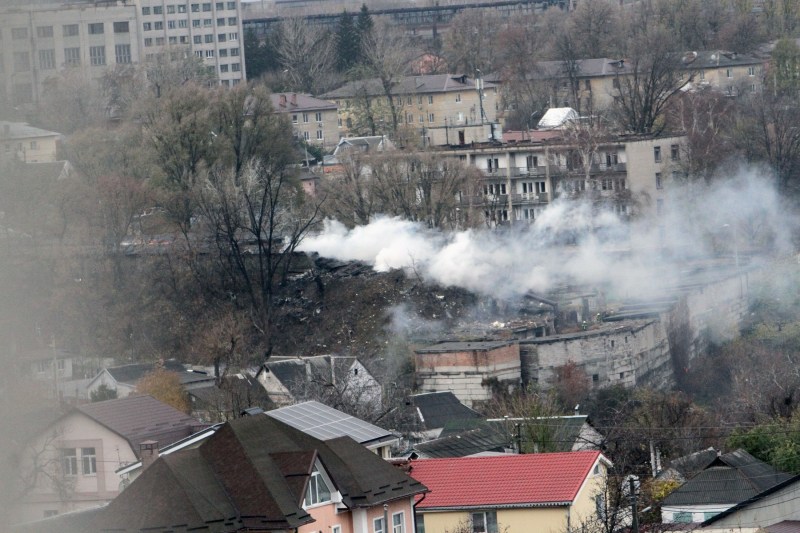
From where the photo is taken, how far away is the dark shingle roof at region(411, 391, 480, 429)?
134 feet

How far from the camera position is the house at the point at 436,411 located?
39.5 meters

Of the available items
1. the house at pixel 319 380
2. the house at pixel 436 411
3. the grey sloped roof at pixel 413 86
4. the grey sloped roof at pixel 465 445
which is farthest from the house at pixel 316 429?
the grey sloped roof at pixel 413 86

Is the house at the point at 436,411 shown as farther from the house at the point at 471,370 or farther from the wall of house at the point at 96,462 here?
the wall of house at the point at 96,462

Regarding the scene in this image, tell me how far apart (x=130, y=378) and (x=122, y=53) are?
3946cm

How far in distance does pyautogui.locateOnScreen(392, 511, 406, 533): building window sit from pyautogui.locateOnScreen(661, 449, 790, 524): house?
5059 mm

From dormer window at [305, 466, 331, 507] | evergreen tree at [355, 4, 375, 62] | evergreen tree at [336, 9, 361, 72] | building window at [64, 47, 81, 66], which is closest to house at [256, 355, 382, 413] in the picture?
dormer window at [305, 466, 331, 507]

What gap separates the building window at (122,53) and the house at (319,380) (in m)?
35.4

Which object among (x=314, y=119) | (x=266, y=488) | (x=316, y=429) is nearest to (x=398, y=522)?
(x=316, y=429)

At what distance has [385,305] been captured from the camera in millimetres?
52625

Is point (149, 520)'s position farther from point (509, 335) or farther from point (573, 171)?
point (573, 171)

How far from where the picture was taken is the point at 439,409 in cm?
4203

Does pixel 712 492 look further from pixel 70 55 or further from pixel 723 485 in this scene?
pixel 70 55

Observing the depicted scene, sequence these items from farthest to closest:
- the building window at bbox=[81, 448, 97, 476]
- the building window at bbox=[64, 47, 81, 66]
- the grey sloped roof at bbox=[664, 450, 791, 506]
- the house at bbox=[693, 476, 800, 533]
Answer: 1. the grey sloped roof at bbox=[664, 450, 791, 506]
2. the house at bbox=[693, 476, 800, 533]
3. the building window at bbox=[81, 448, 97, 476]
4. the building window at bbox=[64, 47, 81, 66]

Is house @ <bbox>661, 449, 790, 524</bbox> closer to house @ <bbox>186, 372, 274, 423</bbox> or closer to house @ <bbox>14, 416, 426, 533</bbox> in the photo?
house @ <bbox>14, 416, 426, 533</bbox>
